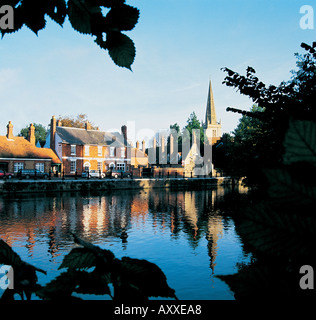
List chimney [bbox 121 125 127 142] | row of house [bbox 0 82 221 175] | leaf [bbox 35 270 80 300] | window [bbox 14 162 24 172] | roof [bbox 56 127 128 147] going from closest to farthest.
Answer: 1. leaf [bbox 35 270 80 300]
2. window [bbox 14 162 24 172]
3. row of house [bbox 0 82 221 175]
4. roof [bbox 56 127 128 147]
5. chimney [bbox 121 125 127 142]

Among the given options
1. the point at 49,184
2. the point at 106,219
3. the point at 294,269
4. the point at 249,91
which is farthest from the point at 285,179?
the point at 49,184

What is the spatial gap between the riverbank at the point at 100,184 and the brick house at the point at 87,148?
457 inches

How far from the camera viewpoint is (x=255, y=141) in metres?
4.87

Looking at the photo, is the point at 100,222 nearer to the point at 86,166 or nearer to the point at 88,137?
the point at 86,166

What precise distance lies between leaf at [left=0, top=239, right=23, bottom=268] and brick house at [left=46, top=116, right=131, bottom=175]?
54.5 m

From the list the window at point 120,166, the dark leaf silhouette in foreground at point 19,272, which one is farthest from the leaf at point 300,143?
the window at point 120,166

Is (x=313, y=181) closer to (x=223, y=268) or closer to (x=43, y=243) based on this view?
(x=223, y=268)

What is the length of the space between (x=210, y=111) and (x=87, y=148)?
7097 cm

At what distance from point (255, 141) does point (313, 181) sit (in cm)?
465

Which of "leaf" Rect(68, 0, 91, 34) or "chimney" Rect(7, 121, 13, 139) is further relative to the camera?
"chimney" Rect(7, 121, 13, 139)

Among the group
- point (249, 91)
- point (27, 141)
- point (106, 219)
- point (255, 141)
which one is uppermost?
point (27, 141)

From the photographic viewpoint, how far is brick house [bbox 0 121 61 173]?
48.2m

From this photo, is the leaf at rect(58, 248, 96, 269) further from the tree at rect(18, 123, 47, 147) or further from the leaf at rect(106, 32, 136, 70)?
the tree at rect(18, 123, 47, 147)

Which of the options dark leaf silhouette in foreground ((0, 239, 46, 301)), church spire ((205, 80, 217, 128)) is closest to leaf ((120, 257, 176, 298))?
dark leaf silhouette in foreground ((0, 239, 46, 301))
